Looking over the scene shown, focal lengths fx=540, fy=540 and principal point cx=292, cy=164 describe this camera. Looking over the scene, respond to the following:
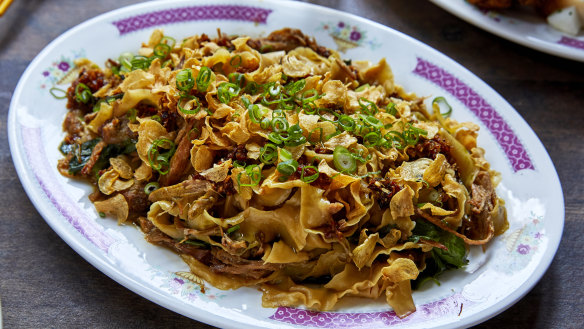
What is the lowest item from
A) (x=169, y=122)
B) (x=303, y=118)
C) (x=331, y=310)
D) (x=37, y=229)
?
(x=37, y=229)

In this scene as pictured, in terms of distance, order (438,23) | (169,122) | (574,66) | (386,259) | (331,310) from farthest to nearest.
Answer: (438,23) → (574,66) → (169,122) → (386,259) → (331,310)

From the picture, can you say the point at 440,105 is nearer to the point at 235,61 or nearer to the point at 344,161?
the point at 344,161

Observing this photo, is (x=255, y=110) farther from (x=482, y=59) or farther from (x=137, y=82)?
(x=482, y=59)

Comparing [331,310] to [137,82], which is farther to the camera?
[137,82]

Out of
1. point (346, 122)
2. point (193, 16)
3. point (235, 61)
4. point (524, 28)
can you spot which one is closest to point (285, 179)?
point (346, 122)

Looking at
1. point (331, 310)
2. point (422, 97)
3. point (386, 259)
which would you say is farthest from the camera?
point (422, 97)

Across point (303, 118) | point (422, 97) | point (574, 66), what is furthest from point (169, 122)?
point (574, 66)
